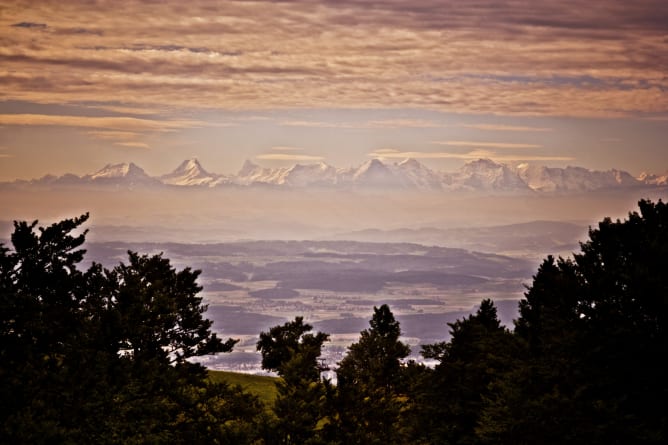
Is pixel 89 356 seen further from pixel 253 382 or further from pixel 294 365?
pixel 253 382

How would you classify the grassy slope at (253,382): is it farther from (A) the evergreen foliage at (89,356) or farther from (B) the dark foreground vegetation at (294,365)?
(A) the evergreen foliage at (89,356)

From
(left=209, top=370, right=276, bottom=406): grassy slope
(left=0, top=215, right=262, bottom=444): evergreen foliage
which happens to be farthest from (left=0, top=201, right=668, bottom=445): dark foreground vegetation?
(left=209, top=370, right=276, bottom=406): grassy slope

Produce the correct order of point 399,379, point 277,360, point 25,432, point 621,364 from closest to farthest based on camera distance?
point 25,432 → point 621,364 → point 399,379 → point 277,360

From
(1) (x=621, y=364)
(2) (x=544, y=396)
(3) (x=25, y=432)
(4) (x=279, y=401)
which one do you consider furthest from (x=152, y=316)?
(1) (x=621, y=364)

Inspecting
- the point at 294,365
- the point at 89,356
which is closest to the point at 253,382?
the point at 294,365

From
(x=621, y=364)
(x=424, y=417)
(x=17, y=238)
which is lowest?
(x=424, y=417)

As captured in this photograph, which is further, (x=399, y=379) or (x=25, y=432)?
(x=399, y=379)

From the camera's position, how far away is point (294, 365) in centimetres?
4922

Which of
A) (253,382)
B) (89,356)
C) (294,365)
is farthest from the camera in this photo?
(253,382)

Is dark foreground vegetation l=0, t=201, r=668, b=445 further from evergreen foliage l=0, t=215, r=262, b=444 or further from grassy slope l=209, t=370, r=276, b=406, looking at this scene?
grassy slope l=209, t=370, r=276, b=406

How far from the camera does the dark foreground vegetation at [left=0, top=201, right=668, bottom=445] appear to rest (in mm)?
35125

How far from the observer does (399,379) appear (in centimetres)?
7619

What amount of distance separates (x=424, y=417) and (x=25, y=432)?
122 feet

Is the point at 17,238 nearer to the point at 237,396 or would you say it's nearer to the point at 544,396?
the point at 237,396
